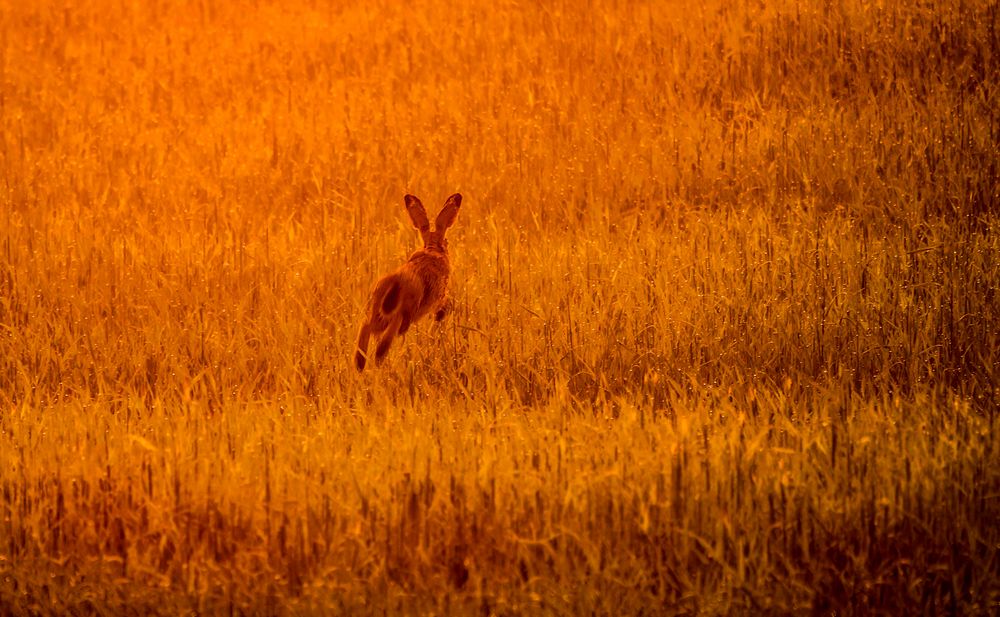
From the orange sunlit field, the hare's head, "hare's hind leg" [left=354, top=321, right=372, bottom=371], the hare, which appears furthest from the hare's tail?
the hare's head

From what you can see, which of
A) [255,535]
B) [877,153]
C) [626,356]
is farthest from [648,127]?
[255,535]

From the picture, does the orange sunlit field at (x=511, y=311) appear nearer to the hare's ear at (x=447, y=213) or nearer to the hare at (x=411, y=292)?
the hare at (x=411, y=292)

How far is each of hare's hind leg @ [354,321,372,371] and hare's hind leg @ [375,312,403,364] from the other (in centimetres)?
10

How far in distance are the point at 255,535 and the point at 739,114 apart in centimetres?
620

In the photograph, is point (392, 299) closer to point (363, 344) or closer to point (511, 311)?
point (363, 344)

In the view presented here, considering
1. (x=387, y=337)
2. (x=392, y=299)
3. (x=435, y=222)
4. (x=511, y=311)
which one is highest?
(x=435, y=222)

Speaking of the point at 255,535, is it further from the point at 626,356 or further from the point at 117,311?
the point at 117,311

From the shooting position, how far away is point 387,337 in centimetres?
592

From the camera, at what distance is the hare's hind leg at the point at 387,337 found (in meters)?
5.90

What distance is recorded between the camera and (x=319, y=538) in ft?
15.0

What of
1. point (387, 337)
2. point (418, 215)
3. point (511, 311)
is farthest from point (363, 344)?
point (511, 311)

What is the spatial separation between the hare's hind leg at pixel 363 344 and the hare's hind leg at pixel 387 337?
0.10 m

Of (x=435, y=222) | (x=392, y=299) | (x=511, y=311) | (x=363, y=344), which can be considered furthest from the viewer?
(x=511, y=311)

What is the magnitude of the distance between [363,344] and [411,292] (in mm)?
338
